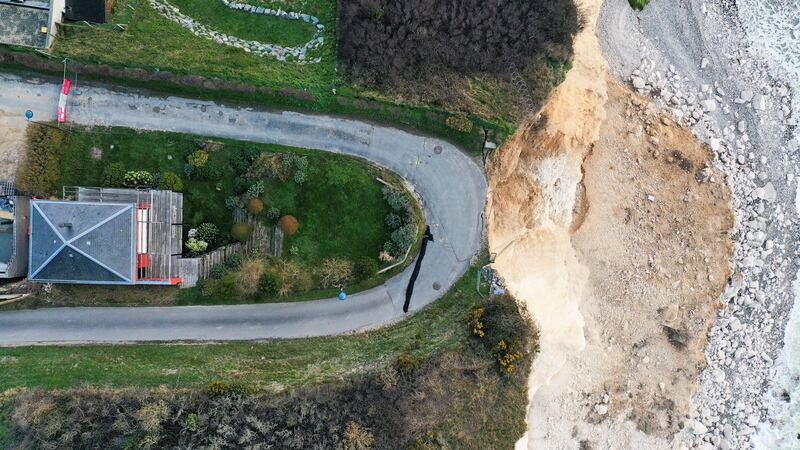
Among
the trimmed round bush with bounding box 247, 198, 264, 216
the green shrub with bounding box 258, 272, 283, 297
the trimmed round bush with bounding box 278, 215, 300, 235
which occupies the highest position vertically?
Answer: the trimmed round bush with bounding box 247, 198, 264, 216

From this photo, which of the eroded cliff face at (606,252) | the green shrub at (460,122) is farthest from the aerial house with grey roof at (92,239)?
the eroded cliff face at (606,252)

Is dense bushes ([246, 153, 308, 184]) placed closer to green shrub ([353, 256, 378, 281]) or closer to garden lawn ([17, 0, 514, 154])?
garden lawn ([17, 0, 514, 154])

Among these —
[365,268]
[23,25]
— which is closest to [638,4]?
[365,268]

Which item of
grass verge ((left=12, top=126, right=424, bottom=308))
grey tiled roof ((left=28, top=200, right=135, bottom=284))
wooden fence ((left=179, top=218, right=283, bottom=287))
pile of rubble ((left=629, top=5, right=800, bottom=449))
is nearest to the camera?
grey tiled roof ((left=28, top=200, right=135, bottom=284))

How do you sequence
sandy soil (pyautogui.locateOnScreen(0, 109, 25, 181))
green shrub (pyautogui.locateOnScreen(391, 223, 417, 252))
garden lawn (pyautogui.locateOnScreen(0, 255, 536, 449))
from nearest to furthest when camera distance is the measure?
garden lawn (pyautogui.locateOnScreen(0, 255, 536, 449)), sandy soil (pyautogui.locateOnScreen(0, 109, 25, 181)), green shrub (pyautogui.locateOnScreen(391, 223, 417, 252))

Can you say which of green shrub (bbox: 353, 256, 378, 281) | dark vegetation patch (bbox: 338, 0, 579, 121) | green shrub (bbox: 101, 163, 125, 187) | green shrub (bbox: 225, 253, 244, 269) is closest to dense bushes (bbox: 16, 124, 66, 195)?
green shrub (bbox: 101, 163, 125, 187)

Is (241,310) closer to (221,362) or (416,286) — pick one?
(221,362)

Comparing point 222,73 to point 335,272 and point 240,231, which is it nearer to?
point 240,231
